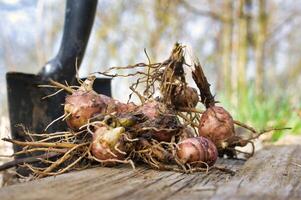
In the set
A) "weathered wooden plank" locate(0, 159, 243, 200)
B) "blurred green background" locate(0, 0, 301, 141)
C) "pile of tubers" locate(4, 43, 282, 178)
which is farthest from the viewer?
"blurred green background" locate(0, 0, 301, 141)

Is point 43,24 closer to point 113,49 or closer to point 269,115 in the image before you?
point 113,49

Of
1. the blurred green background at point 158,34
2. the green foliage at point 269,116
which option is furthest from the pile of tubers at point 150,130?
the blurred green background at point 158,34

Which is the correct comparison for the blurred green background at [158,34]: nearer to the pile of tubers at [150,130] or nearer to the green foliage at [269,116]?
the green foliage at [269,116]

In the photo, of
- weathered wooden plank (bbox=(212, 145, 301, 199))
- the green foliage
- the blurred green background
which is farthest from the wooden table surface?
the blurred green background

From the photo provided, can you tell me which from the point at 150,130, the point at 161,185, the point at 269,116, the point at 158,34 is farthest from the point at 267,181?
the point at 158,34

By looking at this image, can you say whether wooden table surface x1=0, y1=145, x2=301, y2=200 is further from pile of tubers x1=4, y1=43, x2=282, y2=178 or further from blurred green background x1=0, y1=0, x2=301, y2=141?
blurred green background x1=0, y1=0, x2=301, y2=141

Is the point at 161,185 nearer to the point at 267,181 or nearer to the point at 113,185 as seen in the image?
the point at 113,185

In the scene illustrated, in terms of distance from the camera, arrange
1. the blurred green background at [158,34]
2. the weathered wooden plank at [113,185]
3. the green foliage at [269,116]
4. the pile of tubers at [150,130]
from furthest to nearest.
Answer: the blurred green background at [158,34], the green foliage at [269,116], the pile of tubers at [150,130], the weathered wooden plank at [113,185]
